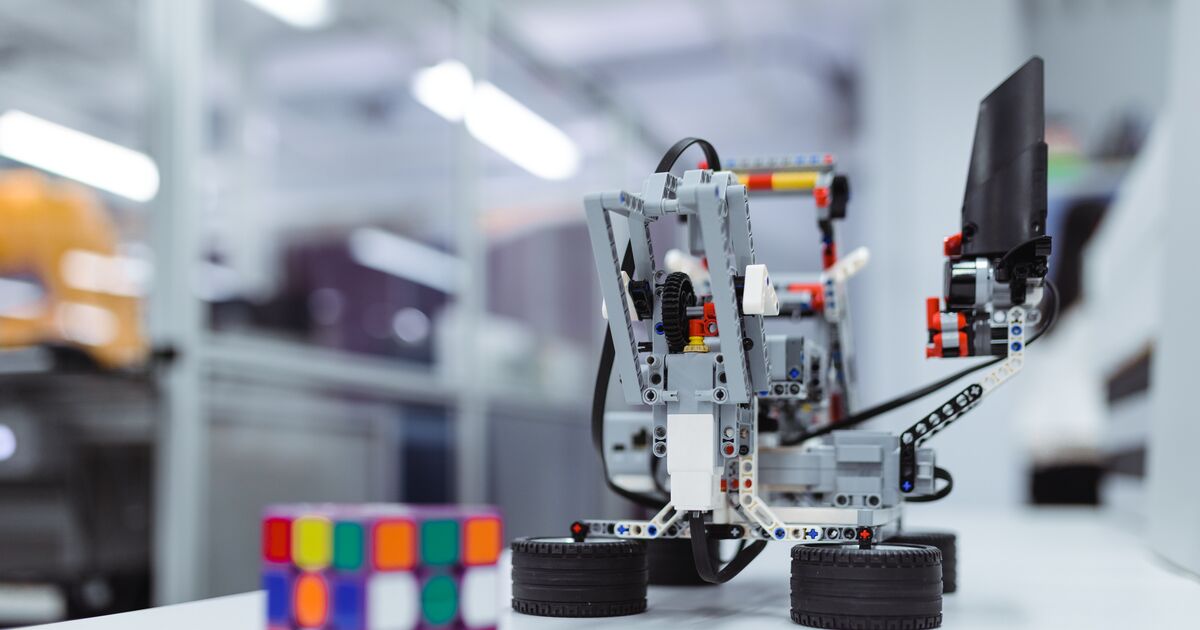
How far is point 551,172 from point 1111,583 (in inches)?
166

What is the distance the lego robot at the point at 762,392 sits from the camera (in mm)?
1406

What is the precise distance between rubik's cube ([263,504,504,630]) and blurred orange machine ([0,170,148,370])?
273cm

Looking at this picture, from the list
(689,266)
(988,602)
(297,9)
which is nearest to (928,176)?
(297,9)

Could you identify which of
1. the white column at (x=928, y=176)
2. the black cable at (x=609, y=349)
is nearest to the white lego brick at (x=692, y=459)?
the black cable at (x=609, y=349)

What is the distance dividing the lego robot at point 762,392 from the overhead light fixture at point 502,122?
2.64m

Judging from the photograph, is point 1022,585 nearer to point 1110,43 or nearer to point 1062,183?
point 1062,183

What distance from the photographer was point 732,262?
1.46 m

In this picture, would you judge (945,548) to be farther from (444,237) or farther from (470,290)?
(444,237)

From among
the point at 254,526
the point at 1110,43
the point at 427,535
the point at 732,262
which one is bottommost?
the point at 254,526

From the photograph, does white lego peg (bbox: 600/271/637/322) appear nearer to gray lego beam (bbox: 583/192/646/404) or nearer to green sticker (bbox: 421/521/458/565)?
gray lego beam (bbox: 583/192/646/404)

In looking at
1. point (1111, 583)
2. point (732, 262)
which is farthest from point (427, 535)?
point (1111, 583)

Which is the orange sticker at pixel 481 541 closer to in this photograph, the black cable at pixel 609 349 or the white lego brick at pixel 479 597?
the white lego brick at pixel 479 597

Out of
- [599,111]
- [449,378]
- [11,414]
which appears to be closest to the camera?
[11,414]

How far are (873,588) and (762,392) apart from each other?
313 mm
